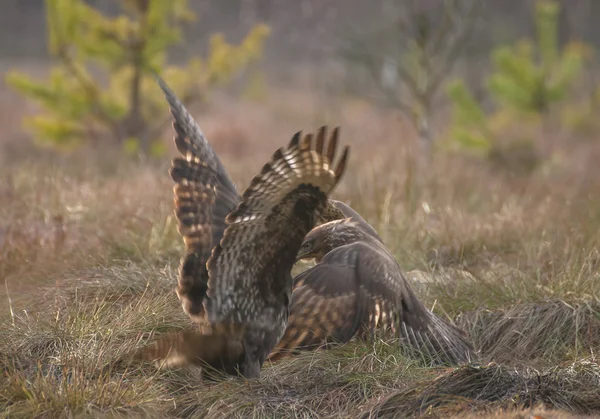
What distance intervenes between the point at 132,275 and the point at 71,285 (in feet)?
1.10

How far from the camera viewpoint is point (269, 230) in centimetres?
368

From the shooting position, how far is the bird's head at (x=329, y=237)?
458 cm

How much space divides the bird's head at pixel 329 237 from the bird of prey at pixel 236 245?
581 millimetres

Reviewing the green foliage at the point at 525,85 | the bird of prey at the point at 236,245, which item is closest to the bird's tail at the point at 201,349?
the bird of prey at the point at 236,245

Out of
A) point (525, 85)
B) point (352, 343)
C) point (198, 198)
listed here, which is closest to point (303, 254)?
point (352, 343)

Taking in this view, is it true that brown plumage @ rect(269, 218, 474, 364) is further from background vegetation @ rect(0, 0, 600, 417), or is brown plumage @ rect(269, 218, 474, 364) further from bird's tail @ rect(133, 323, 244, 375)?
bird's tail @ rect(133, 323, 244, 375)

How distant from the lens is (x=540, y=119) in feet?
43.9

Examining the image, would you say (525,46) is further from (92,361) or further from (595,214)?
(92,361)

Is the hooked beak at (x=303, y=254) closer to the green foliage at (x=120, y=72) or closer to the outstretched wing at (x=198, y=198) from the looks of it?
the outstretched wing at (x=198, y=198)

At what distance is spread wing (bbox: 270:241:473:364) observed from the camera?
4355 mm

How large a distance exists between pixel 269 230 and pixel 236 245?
180mm

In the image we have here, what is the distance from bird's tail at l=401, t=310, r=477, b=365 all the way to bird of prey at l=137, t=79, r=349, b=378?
2.39ft

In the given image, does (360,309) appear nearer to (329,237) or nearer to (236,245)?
(329,237)

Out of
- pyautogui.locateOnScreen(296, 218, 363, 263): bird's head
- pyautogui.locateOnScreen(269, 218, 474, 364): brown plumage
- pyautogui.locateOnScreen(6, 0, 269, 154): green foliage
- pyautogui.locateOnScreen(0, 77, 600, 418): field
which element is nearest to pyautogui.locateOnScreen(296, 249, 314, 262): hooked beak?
pyautogui.locateOnScreen(296, 218, 363, 263): bird's head
